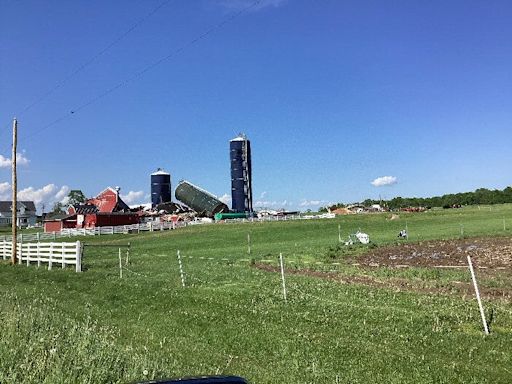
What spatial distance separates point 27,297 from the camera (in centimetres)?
1703

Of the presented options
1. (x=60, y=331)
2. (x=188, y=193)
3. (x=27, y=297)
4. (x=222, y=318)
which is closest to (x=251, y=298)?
(x=222, y=318)

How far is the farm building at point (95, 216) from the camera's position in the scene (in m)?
89.4

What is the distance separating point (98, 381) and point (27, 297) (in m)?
12.3

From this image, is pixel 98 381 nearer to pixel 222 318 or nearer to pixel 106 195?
pixel 222 318

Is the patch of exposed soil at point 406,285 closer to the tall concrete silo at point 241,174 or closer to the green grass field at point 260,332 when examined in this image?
the green grass field at point 260,332

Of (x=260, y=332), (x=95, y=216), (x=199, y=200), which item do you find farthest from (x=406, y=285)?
(x=199, y=200)

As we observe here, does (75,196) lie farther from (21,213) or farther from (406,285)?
(406,285)

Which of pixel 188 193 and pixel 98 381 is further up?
pixel 188 193

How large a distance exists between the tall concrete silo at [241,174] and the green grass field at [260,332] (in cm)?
11102

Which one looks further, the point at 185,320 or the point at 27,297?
the point at 27,297

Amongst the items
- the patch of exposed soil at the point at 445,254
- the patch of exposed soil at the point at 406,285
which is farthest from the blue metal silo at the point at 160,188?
the patch of exposed soil at the point at 406,285

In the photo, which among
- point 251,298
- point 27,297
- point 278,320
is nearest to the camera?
point 278,320

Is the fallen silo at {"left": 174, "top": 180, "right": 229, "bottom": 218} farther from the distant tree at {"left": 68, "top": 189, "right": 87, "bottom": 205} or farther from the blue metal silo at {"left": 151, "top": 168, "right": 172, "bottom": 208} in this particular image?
the distant tree at {"left": 68, "top": 189, "right": 87, "bottom": 205}

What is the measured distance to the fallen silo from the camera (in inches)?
4963
